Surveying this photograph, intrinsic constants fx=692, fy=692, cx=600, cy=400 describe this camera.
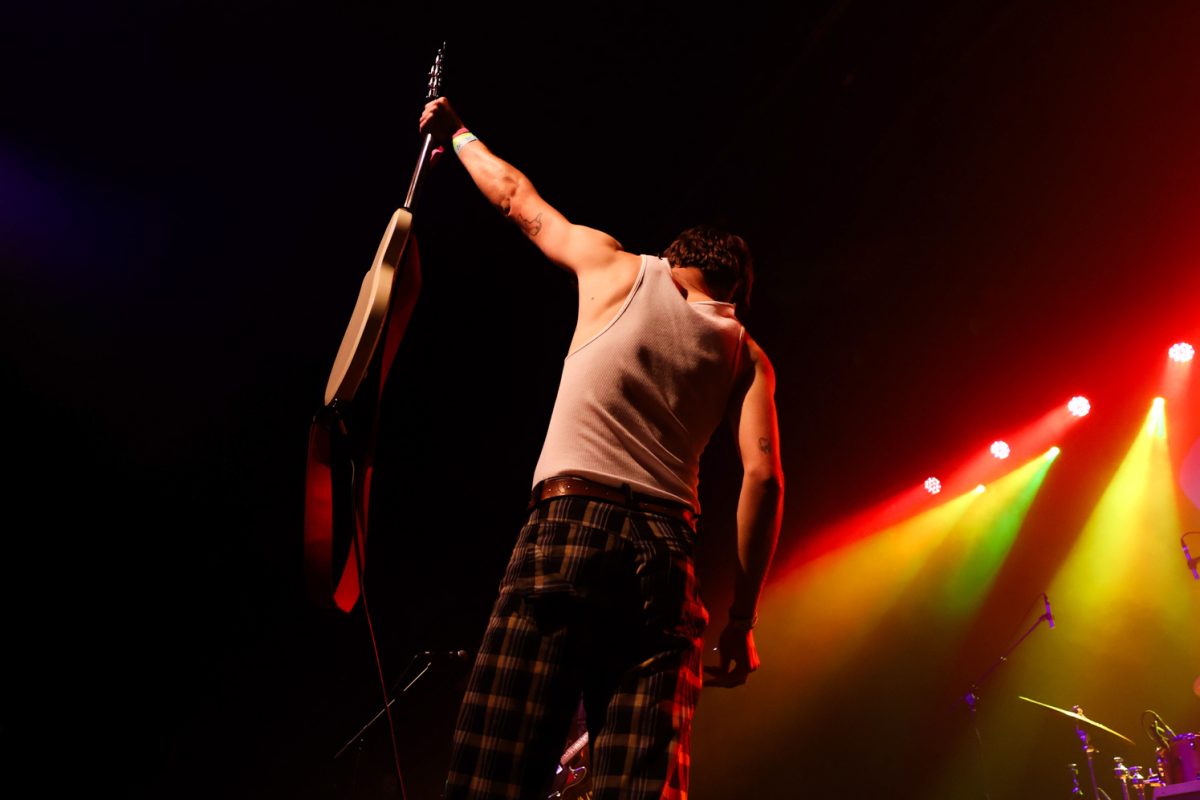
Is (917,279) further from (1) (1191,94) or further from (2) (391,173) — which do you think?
(2) (391,173)

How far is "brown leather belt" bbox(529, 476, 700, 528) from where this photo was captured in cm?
113

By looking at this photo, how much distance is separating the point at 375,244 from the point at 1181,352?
21.3 feet

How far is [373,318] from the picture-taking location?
1.21m

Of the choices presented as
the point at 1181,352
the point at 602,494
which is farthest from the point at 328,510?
the point at 1181,352

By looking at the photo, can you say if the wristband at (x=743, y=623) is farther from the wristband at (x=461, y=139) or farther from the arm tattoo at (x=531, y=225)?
the wristband at (x=461, y=139)

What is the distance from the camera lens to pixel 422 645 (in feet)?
16.6

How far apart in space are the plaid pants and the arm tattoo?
60 centimetres

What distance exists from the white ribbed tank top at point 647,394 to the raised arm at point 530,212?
106 mm

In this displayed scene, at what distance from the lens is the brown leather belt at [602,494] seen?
113cm

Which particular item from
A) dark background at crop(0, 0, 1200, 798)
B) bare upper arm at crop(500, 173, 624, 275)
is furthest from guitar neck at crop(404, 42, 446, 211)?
dark background at crop(0, 0, 1200, 798)

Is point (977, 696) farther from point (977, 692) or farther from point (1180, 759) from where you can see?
point (1180, 759)

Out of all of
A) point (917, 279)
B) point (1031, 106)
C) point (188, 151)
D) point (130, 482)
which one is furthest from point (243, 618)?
point (1031, 106)

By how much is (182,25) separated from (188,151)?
617 millimetres

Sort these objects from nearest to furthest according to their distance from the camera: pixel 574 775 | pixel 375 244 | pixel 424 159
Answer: pixel 424 159 < pixel 574 775 < pixel 375 244
